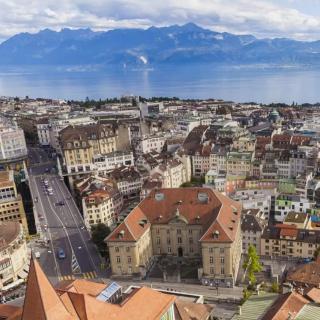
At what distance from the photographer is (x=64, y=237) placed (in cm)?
7862

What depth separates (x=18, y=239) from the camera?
6969cm

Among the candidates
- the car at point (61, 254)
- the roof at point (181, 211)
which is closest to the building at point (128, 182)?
the car at point (61, 254)

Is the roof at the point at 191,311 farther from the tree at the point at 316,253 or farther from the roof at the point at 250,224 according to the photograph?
the roof at the point at 250,224

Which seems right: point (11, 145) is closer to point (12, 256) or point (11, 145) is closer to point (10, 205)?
point (10, 205)

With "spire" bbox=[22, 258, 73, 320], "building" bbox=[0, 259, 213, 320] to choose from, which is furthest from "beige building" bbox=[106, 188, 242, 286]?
"spire" bbox=[22, 258, 73, 320]

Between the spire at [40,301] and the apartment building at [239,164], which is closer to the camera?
the spire at [40,301]

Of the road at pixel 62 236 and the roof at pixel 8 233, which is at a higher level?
the roof at pixel 8 233

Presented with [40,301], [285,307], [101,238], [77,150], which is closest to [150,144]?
[77,150]

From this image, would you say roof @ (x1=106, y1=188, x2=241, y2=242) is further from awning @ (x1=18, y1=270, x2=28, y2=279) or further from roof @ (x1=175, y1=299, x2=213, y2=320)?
awning @ (x1=18, y1=270, x2=28, y2=279)

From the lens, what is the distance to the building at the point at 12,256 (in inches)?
2586

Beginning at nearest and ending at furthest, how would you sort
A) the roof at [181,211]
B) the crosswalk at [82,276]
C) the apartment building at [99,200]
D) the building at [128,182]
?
the roof at [181,211] → the crosswalk at [82,276] → the apartment building at [99,200] → the building at [128,182]

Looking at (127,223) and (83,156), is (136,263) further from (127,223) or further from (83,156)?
(83,156)

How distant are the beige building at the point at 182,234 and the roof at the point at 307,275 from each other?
29.4 ft

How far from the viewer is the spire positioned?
28094 millimetres
